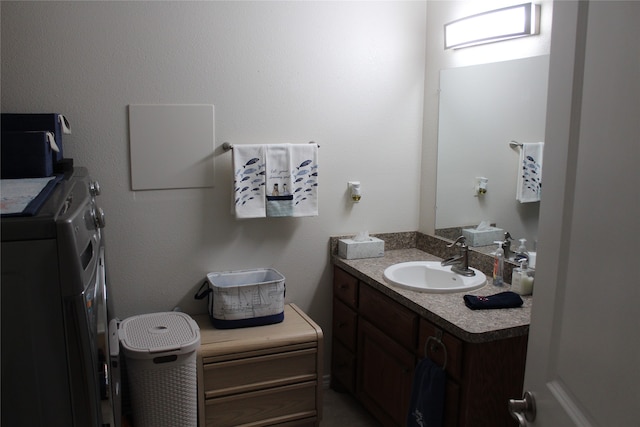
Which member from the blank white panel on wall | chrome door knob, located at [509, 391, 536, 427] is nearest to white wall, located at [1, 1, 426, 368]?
the blank white panel on wall

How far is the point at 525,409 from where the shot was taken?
42.5 inches

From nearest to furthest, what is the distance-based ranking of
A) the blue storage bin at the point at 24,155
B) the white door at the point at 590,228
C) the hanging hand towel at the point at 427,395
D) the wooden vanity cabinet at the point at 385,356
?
the white door at the point at 590,228
the blue storage bin at the point at 24,155
the hanging hand towel at the point at 427,395
the wooden vanity cabinet at the point at 385,356

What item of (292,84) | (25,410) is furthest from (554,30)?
(292,84)

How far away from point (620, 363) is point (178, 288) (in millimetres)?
2233

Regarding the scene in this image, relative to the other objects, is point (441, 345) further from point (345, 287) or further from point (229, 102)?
point (229, 102)

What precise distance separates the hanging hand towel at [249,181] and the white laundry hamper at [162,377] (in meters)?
0.67

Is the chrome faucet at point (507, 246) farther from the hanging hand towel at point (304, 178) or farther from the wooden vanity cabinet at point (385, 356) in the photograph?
the hanging hand towel at point (304, 178)

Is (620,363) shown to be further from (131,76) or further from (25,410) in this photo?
(131,76)

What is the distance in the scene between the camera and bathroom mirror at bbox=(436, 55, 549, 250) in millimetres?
2279

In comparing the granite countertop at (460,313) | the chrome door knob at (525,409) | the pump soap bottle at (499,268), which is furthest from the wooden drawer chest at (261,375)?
the chrome door knob at (525,409)

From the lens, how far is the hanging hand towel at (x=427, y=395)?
1.96 metres

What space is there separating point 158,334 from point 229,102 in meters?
1.16

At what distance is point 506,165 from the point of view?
7.91ft

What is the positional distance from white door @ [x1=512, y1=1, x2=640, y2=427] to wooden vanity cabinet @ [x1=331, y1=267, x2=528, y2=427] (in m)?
0.84
